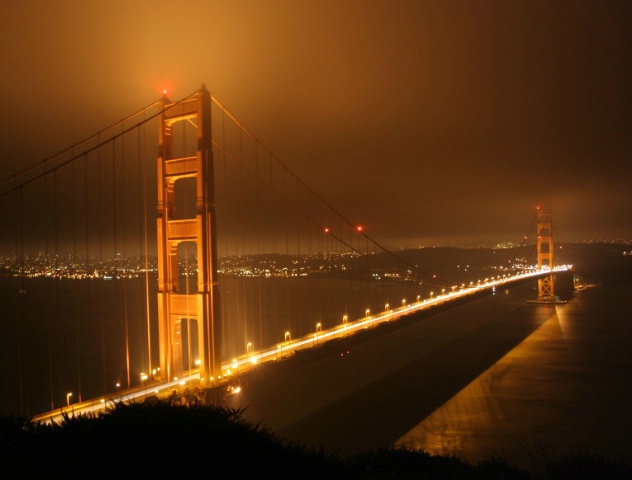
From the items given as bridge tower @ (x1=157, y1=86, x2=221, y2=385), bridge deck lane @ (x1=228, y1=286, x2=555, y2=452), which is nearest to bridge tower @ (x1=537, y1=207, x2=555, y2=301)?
bridge deck lane @ (x1=228, y1=286, x2=555, y2=452)

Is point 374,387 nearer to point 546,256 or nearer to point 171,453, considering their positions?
point 171,453

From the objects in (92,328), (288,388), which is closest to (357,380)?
(288,388)

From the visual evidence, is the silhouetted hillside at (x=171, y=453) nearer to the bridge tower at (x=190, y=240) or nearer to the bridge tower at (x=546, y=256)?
the bridge tower at (x=190, y=240)

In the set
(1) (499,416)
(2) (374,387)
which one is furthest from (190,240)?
(2) (374,387)

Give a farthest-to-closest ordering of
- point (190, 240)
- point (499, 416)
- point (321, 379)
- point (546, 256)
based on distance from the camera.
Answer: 1. point (546, 256)
2. point (321, 379)
3. point (499, 416)
4. point (190, 240)

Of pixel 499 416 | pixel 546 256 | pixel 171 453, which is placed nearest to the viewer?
pixel 171 453

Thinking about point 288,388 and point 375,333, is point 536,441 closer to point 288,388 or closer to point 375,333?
point 375,333
